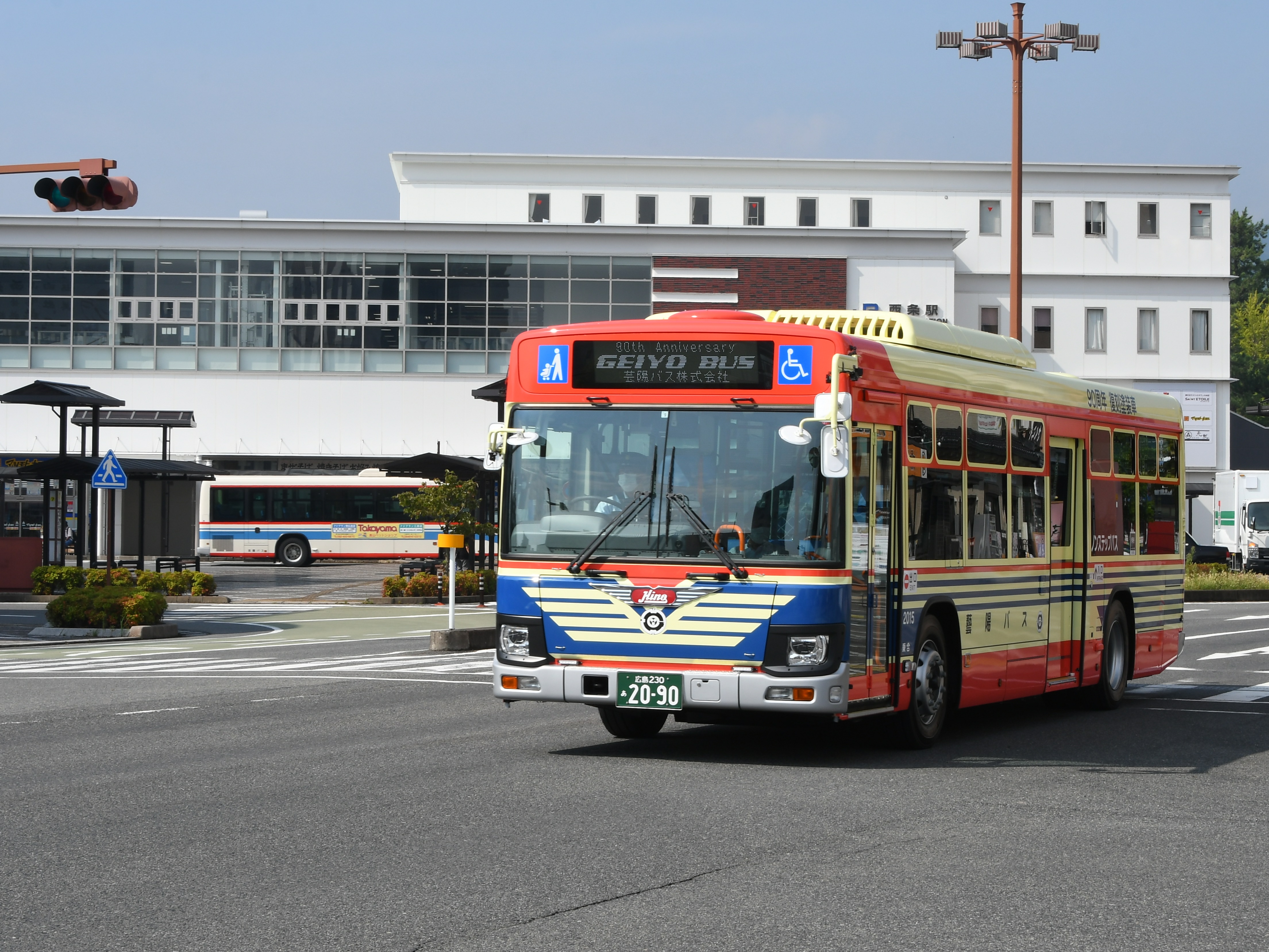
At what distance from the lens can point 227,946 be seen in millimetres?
5883

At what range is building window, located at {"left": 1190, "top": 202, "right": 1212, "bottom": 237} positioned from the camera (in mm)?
66750

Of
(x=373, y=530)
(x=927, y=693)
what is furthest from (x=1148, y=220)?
(x=927, y=693)

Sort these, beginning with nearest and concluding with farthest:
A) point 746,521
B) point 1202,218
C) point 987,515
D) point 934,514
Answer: point 746,521 → point 934,514 → point 987,515 → point 1202,218

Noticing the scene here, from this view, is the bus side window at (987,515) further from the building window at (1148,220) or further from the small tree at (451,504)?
the building window at (1148,220)

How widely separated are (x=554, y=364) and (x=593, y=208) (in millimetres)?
56111

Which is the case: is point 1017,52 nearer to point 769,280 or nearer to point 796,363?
point 796,363

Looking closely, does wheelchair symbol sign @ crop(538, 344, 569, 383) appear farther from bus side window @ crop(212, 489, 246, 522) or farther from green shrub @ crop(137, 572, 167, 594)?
bus side window @ crop(212, 489, 246, 522)

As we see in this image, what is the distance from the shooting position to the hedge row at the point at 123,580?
31545 millimetres

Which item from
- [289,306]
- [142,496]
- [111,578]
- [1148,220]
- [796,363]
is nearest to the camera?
[796,363]

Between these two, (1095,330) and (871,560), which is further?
(1095,330)

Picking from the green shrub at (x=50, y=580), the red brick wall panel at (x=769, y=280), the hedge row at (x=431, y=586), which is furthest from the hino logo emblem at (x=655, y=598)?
the red brick wall panel at (x=769, y=280)

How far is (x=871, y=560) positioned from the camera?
1077 cm

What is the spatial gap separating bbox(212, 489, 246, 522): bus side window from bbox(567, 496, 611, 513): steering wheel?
45.9 metres

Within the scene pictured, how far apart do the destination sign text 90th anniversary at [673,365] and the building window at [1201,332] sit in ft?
196
